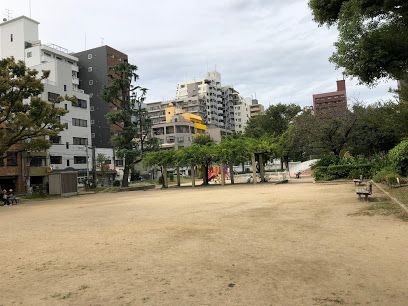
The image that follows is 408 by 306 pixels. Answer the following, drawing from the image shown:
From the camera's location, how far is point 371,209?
12.4m

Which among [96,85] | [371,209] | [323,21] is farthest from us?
[96,85]

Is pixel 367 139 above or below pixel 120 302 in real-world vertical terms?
above

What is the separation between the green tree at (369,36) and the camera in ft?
29.8

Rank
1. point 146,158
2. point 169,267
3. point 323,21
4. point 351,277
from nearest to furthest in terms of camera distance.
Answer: point 351,277, point 169,267, point 323,21, point 146,158

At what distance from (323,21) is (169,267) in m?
8.36

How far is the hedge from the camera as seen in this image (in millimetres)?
30391

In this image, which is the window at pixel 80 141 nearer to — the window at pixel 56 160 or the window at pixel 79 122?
the window at pixel 79 122

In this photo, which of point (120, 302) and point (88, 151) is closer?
point (120, 302)

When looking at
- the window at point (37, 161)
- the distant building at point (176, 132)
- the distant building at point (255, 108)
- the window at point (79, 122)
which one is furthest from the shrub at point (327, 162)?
the distant building at point (255, 108)

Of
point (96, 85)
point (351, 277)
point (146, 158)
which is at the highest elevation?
point (96, 85)

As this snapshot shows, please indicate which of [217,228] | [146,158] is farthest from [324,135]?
[217,228]

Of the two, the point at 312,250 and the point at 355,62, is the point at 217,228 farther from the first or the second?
the point at 355,62

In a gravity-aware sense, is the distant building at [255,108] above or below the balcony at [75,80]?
above

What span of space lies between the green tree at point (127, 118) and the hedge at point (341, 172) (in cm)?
1863
